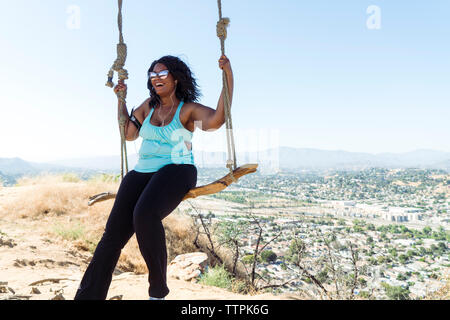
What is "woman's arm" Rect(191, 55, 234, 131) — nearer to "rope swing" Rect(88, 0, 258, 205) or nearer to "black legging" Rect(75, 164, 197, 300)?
"rope swing" Rect(88, 0, 258, 205)

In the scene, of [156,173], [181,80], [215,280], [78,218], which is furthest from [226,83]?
Result: [78,218]

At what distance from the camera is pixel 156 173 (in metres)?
2.26

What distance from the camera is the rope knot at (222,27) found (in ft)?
8.17

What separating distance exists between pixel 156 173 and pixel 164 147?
216 mm

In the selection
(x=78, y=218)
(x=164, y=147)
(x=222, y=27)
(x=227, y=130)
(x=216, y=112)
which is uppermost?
(x=222, y=27)

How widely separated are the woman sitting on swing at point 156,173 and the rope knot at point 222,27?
0.27 m

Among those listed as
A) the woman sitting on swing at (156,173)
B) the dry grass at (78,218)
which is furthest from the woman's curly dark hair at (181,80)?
the dry grass at (78,218)

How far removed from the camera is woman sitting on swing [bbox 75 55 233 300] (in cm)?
210

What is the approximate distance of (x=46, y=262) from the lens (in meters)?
4.45

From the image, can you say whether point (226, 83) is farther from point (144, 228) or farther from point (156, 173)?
point (144, 228)

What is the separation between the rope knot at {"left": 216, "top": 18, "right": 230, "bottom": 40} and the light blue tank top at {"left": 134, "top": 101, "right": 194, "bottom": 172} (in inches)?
27.9

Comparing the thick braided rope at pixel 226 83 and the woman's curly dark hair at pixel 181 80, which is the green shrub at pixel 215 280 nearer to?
the thick braided rope at pixel 226 83

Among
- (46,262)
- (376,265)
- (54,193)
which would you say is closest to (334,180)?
(376,265)

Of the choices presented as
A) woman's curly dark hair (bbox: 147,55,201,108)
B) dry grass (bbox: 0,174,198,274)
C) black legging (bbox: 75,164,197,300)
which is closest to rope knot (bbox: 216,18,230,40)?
woman's curly dark hair (bbox: 147,55,201,108)
